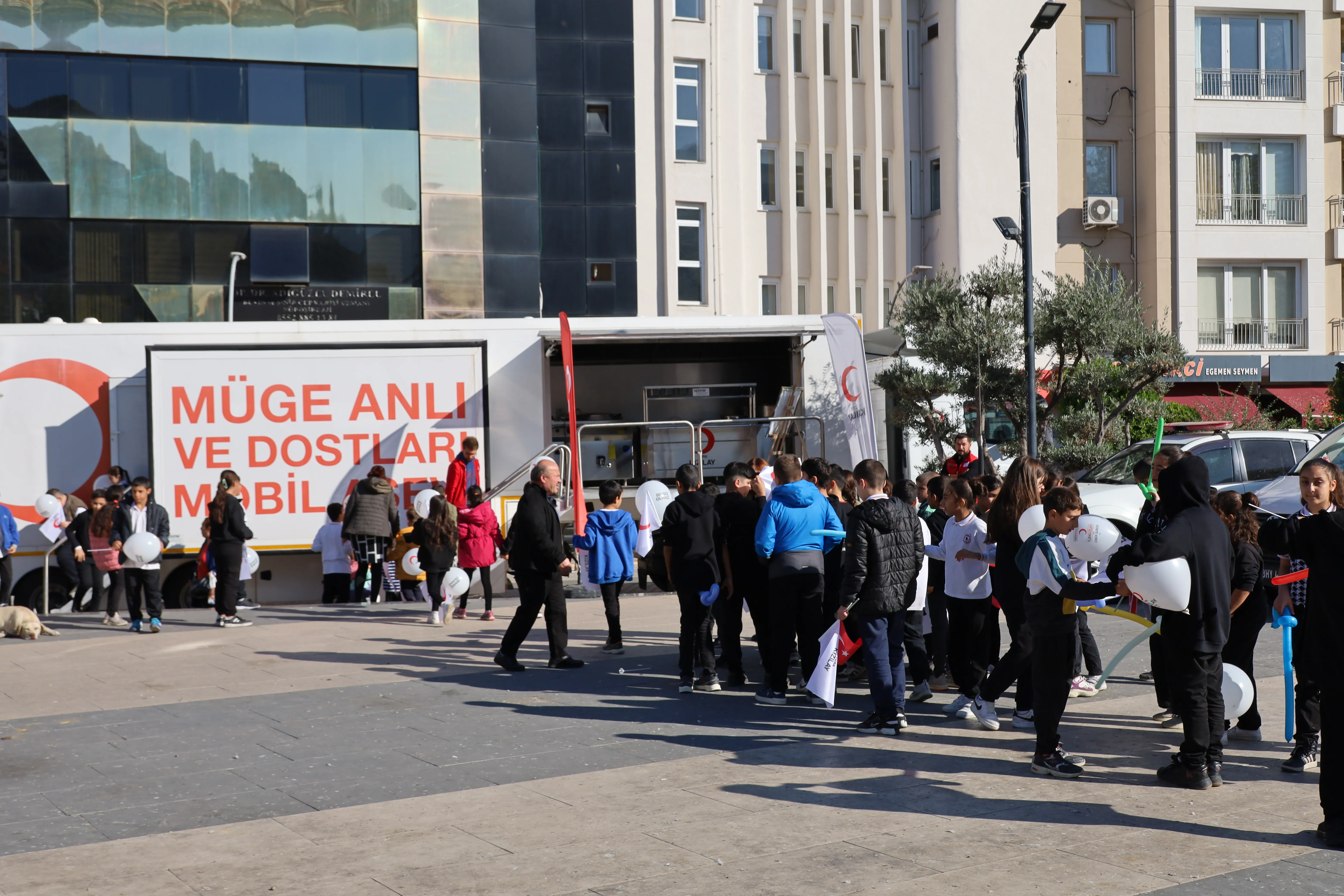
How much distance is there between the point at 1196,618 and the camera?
629 cm

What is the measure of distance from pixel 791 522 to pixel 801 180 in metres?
23.8

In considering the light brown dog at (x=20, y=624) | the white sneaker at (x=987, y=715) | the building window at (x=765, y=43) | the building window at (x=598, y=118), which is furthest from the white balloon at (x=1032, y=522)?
the building window at (x=765, y=43)

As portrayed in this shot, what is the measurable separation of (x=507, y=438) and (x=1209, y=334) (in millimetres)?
22073

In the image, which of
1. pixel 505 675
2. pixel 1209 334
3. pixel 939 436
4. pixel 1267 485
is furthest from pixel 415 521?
pixel 1209 334

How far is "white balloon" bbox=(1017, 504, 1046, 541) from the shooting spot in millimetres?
7082

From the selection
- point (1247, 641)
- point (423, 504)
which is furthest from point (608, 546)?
point (1247, 641)

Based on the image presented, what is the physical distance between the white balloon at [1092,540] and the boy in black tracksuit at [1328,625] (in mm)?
981

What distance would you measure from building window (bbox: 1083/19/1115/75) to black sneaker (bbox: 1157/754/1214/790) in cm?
2892

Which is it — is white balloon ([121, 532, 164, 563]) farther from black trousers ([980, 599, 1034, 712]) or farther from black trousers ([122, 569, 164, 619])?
black trousers ([980, 599, 1034, 712])

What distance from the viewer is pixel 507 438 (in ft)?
51.3

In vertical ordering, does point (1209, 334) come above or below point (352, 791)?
above

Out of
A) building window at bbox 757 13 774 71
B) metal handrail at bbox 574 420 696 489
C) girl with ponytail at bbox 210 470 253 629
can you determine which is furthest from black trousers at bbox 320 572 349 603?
building window at bbox 757 13 774 71

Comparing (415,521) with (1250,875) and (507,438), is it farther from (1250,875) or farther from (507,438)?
(1250,875)

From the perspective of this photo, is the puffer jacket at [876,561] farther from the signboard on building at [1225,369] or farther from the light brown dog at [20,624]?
the signboard on building at [1225,369]
